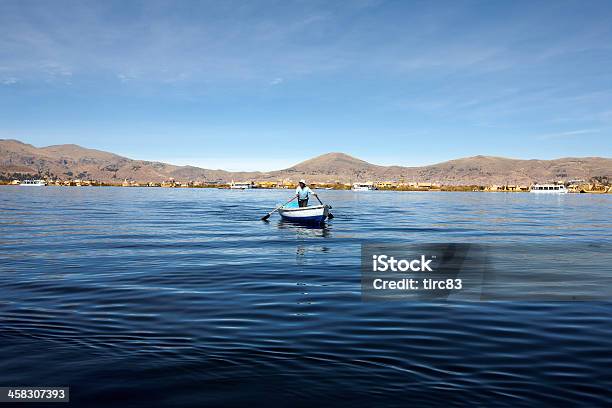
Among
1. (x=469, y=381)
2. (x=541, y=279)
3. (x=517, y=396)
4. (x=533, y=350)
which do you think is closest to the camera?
(x=517, y=396)

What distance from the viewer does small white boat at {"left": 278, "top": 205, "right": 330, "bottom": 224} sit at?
3712 centimetres

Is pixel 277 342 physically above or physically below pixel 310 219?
below

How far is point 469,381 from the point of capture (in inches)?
269

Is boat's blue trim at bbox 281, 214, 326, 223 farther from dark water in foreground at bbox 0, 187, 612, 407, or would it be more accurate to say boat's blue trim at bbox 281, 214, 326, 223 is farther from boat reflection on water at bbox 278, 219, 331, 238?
dark water in foreground at bbox 0, 187, 612, 407

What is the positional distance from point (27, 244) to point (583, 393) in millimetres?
26750

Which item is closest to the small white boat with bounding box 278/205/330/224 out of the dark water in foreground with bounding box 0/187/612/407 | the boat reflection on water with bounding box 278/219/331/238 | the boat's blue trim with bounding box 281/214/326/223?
the boat's blue trim with bounding box 281/214/326/223

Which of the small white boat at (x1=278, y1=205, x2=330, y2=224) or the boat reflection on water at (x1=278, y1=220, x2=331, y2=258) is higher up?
the small white boat at (x1=278, y1=205, x2=330, y2=224)

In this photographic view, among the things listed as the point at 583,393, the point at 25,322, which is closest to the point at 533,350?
the point at 583,393

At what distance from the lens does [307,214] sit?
38156 mm

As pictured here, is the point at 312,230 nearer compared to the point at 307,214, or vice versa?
the point at 312,230

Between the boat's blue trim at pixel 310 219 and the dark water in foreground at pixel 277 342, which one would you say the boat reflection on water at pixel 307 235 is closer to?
the boat's blue trim at pixel 310 219

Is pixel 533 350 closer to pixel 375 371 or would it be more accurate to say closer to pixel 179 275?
pixel 375 371

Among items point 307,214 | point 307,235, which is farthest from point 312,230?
point 307,235

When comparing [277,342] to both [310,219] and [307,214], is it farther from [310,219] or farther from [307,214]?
[310,219]
